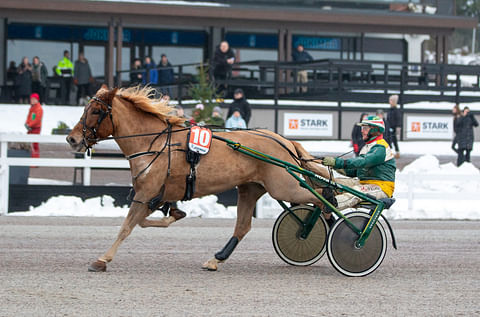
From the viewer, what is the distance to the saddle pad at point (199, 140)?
8.49 meters

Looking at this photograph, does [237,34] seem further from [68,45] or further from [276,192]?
[276,192]

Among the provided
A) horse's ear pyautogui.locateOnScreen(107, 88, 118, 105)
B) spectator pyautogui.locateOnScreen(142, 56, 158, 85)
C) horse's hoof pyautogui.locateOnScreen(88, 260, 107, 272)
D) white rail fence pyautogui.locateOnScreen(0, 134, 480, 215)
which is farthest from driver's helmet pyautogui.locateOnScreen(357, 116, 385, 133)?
spectator pyautogui.locateOnScreen(142, 56, 158, 85)

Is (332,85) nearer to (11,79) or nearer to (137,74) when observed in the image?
(137,74)

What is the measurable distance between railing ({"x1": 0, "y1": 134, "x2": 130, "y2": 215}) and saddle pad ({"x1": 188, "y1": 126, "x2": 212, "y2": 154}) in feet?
21.0

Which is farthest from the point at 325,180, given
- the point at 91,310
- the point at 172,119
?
the point at 91,310

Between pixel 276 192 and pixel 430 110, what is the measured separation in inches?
721

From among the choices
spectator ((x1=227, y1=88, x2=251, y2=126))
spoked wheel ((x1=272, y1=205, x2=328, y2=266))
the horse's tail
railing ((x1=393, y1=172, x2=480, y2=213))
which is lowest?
Answer: spoked wheel ((x1=272, y1=205, x2=328, y2=266))

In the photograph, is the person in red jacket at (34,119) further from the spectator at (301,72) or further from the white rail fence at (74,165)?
the spectator at (301,72)

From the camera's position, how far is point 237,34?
3306 centimetres

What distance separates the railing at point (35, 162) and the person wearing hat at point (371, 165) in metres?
6.77

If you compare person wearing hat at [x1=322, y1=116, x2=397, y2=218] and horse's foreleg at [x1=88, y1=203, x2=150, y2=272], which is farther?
person wearing hat at [x1=322, y1=116, x2=397, y2=218]

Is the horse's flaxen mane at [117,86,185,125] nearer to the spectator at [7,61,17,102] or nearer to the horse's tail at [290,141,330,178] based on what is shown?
the horse's tail at [290,141,330,178]

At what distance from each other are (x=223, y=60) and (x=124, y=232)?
1565 centimetres

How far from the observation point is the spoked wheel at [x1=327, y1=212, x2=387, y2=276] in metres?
8.39
